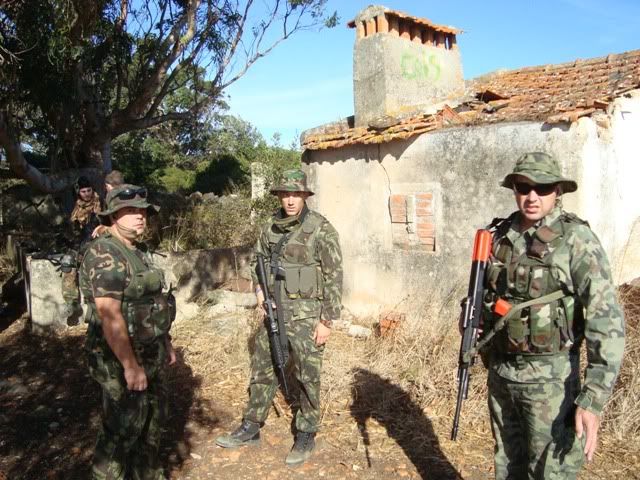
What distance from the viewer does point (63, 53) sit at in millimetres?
6711

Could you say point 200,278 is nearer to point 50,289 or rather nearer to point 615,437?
point 50,289

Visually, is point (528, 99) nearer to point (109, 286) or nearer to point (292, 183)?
point (292, 183)

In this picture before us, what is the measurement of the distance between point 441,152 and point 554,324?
391 cm

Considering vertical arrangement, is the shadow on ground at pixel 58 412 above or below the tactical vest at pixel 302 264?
below

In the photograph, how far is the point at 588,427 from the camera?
225cm

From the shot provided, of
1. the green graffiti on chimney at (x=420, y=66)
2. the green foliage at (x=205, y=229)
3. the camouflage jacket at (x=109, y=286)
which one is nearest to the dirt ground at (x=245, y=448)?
the camouflage jacket at (x=109, y=286)

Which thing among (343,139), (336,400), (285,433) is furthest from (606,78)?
(285,433)

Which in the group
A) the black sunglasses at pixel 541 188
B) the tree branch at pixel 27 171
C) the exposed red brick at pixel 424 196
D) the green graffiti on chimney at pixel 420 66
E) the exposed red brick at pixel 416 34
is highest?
the exposed red brick at pixel 416 34

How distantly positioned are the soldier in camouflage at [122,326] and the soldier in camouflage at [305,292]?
1.00 meters

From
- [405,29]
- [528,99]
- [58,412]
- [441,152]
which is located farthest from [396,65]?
[58,412]

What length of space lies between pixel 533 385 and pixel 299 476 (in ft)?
6.15

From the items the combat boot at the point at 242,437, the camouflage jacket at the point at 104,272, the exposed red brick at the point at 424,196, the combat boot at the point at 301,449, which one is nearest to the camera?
the camouflage jacket at the point at 104,272

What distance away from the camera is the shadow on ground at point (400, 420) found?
375 centimetres

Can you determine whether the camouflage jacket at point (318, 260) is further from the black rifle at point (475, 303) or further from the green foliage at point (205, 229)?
the green foliage at point (205, 229)
